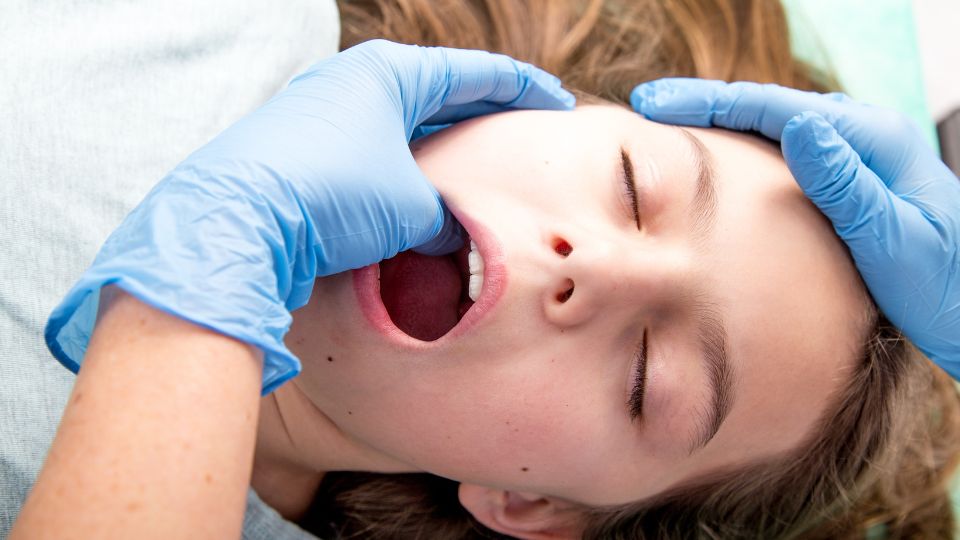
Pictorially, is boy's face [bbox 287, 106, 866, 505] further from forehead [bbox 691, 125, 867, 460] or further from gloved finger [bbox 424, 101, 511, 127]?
gloved finger [bbox 424, 101, 511, 127]

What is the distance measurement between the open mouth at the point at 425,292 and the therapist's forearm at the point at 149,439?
44cm

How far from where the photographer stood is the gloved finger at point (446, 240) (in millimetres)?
1148

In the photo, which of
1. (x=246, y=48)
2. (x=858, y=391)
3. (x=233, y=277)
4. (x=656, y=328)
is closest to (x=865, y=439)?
(x=858, y=391)

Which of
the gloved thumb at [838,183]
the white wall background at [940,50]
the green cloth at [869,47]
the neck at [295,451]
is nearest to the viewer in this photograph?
the gloved thumb at [838,183]

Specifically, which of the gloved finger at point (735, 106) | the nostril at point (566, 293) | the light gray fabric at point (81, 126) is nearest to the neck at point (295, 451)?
the light gray fabric at point (81, 126)

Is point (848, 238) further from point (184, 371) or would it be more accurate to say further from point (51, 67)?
point (51, 67)

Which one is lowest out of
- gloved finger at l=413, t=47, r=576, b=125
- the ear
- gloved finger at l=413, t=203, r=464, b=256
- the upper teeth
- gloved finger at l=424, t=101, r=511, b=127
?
the ear

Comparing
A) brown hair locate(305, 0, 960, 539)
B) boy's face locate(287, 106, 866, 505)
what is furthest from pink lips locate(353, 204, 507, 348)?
brown hair locate(305, 0, 960, 539)

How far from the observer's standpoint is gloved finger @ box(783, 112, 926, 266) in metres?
1.11

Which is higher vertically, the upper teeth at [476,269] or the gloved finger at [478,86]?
the gloved finger at [478,86]

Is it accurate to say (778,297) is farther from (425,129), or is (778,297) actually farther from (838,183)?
(425,129)

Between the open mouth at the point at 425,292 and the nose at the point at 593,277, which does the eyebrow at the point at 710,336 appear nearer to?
the nose at the point at 593,277

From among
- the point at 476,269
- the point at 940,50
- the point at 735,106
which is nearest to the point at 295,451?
the point at 476,269

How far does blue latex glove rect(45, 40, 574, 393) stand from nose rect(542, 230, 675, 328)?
6.7 inches
